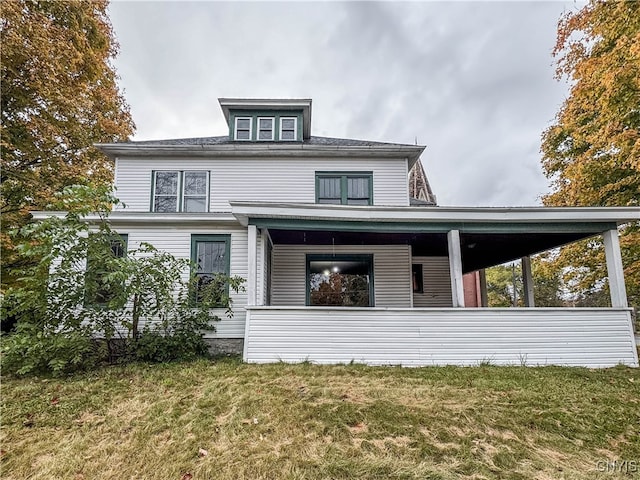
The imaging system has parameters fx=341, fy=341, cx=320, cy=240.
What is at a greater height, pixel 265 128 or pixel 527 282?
pixel 265 128

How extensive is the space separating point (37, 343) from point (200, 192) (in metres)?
5.34

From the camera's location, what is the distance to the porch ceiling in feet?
26.0

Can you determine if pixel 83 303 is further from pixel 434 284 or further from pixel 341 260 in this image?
pixel 434 284

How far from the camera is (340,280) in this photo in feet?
31.7

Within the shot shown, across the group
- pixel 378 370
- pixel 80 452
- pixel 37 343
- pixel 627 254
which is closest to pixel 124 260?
pixel 37 343

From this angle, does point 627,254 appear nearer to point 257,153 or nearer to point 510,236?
point 510,236

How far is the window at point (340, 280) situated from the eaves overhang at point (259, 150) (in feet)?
9.83

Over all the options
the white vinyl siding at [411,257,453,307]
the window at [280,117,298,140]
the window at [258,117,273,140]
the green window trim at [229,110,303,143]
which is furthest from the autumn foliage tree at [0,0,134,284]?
the white vinyl siding at [411,257,453,307]

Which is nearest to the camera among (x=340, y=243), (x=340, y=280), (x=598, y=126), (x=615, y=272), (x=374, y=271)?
(x=615, y=272)

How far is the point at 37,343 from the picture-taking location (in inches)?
215

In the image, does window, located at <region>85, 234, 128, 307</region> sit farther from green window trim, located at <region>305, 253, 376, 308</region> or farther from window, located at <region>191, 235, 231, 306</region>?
green window trim, located at <region>305, 253, 376, 308</region>

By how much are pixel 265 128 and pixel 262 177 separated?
1.89m

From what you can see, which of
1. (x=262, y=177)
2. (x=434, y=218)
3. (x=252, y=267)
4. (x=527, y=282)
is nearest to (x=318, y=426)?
(x=252, y=267)

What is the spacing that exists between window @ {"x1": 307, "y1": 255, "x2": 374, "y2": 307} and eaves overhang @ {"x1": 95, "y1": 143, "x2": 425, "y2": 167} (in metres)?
3.00
